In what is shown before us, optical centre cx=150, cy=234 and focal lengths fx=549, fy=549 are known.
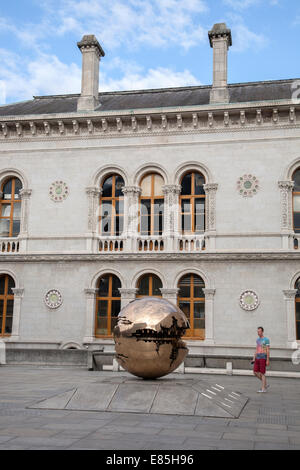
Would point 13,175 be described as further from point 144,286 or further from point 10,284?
point 144,286

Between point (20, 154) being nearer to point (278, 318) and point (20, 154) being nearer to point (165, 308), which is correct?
point (278, 318)

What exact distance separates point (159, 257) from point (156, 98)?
9.11 meters

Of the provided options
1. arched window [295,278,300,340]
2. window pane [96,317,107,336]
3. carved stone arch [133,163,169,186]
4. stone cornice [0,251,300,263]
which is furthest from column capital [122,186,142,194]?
arched window [295,278,300,340]

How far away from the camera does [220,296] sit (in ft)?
77.5

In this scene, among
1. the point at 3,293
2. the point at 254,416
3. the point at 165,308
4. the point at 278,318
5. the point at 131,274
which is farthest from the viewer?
the point at 3,293

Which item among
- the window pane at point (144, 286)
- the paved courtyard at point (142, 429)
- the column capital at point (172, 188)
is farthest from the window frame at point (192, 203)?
the paved courtyard at point (142, 429)

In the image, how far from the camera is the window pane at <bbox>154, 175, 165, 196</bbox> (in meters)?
25.6

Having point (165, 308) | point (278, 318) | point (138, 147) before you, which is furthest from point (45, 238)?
point (165, 308)

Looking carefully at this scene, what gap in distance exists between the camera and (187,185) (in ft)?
83.5

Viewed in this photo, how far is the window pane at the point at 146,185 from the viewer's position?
1016 inches

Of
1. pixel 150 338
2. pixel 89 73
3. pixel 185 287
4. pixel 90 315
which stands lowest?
pixel 150 338

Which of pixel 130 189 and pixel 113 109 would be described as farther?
pixel 113 109

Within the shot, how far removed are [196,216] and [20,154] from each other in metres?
9.24

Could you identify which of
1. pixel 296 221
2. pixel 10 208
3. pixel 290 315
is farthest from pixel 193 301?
pixel 10 208
